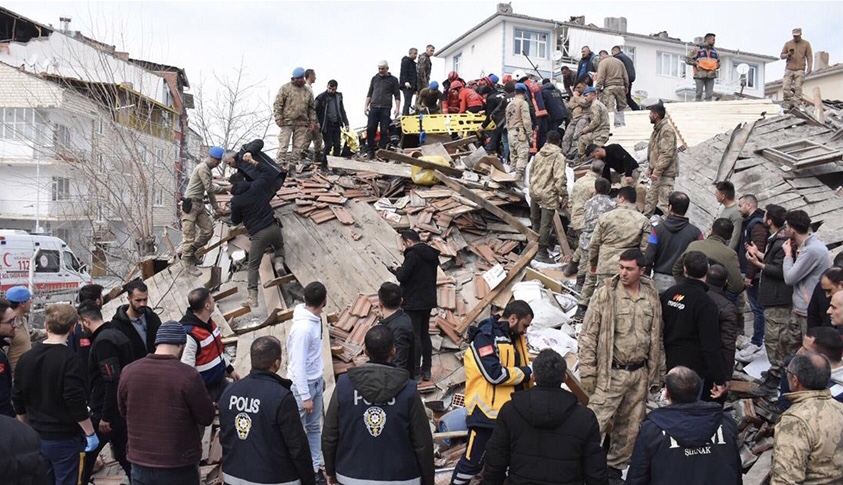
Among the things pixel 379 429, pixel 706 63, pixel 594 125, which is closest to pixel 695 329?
pixel 379 429

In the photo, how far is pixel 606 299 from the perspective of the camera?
17.0ft

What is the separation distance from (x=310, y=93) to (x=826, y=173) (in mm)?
9435

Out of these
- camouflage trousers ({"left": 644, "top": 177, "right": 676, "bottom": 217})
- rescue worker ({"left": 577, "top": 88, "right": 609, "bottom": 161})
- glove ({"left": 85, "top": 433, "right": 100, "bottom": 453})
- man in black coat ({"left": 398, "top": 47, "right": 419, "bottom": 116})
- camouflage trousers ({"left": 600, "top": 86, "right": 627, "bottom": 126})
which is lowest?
glove ({"left": 85, "top": 433, "right": 100, "bottom": 453})

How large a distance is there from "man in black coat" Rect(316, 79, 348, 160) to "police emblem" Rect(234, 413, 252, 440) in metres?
9.60

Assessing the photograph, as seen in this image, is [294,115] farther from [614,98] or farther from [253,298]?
[614,98]

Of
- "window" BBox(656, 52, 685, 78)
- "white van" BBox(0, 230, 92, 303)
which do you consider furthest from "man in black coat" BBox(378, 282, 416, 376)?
"window" BBox(656, 52, 685, 78)

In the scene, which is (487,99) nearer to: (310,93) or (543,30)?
(310,93)

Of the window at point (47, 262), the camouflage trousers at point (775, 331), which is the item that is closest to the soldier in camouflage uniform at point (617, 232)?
the camouflage trousers at point (775, 331)

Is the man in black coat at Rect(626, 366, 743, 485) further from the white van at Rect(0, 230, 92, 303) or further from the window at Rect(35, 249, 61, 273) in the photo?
the window at Rect(35, 249, 61, 273)

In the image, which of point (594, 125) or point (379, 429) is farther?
point (594, 125)

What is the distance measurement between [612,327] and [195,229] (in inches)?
304

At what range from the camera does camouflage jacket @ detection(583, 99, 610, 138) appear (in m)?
12.4

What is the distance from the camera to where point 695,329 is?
17.1 feet

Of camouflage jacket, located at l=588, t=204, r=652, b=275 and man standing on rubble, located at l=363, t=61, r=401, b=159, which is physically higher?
man standing on rubble, located at l=363, t=61, r=401, b=159
